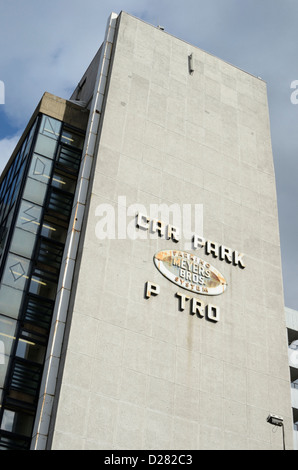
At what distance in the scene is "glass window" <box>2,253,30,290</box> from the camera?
39.2 m

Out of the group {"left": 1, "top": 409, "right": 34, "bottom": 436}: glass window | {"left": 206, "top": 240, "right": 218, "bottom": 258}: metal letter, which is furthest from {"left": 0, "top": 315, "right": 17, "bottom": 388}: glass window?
{"left": 206, "top": 240, "right": 218, "bottom": 258}: metal letter

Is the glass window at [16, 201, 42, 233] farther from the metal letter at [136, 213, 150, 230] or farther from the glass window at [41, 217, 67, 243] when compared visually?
the metal letter at [136, 213, 150, 230]

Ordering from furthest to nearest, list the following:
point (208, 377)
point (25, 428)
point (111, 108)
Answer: point (111, 108), point (208, 377), point (25, 428)

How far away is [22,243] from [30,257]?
1041 millimetres

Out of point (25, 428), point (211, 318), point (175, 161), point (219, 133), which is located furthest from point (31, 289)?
point (219, 133)

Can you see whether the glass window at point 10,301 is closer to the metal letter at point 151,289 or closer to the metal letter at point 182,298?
the metal letter at point 151,289

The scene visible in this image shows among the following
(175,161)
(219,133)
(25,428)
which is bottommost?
(25,428)

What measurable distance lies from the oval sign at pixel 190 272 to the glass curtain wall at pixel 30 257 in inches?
261

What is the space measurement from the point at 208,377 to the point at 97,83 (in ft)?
72.7

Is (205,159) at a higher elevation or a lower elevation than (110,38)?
lower

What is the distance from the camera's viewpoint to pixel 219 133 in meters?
50.8

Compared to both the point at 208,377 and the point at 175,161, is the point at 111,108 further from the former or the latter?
the point at 208,377

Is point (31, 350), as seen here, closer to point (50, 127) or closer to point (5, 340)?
point (5, 340)
